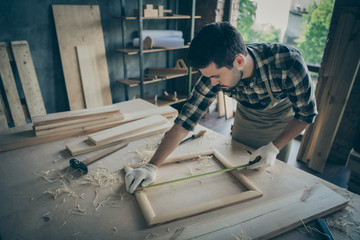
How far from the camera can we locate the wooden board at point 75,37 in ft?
10.4

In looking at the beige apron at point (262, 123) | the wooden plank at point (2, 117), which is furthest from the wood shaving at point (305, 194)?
the wooden plank at point (2, 117)

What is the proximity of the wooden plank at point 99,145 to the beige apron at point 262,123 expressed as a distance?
643 mm

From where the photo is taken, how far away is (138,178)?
128 cm

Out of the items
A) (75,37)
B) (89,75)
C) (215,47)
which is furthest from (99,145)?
(75,37)

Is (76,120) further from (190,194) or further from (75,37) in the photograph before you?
(75,37)

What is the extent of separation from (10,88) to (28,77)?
0.81 feet

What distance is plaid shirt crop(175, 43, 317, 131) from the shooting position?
1442mm

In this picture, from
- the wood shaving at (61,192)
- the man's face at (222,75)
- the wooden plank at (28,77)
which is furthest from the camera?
the wooden plank at (28,77)

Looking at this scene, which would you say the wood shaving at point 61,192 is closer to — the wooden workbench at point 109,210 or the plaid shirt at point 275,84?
the wooden workbench at point 109,210

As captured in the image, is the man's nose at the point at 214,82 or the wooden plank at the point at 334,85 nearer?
the man's nose at the point at 214,82

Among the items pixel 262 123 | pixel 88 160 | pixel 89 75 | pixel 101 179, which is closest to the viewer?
pixel 101 179

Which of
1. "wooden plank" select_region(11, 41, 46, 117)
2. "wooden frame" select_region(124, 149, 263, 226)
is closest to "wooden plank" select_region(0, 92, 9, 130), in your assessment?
"wooden plank" select_region(11, 41, 46, 117)

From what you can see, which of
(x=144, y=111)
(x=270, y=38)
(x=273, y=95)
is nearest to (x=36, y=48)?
(x=144, y=111)

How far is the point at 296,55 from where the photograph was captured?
4.81 feet
